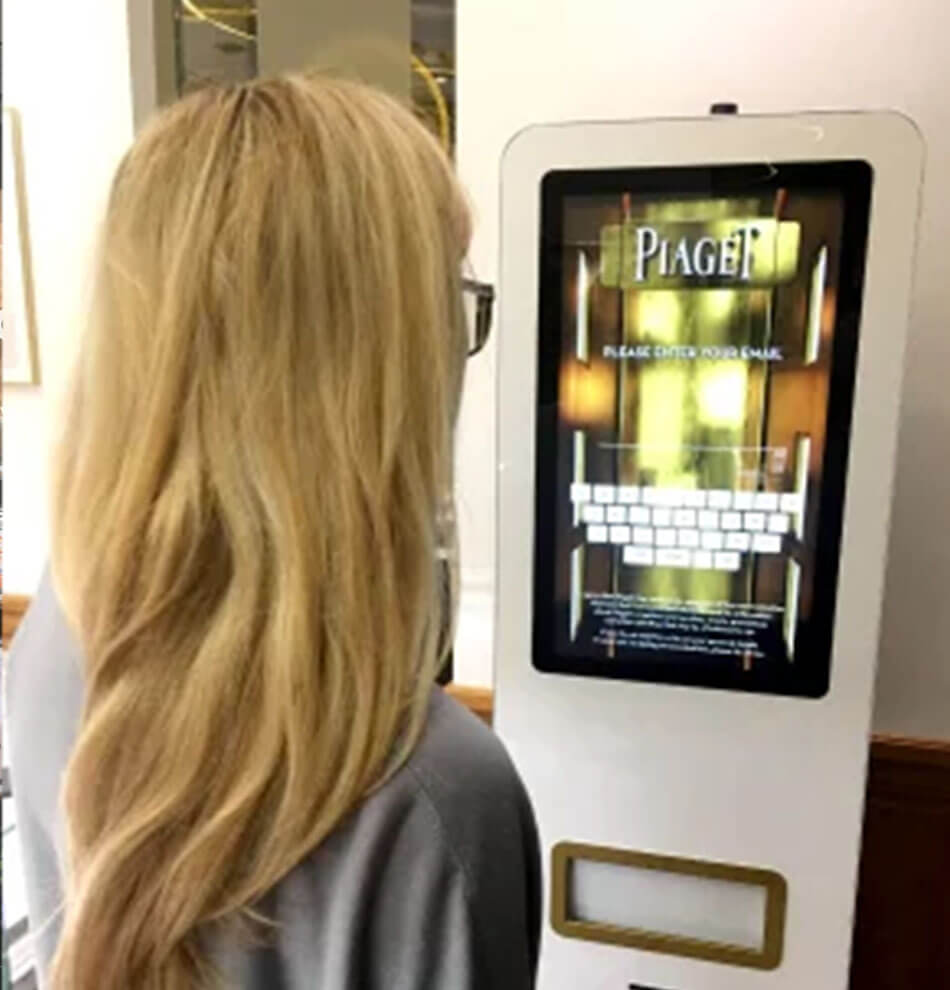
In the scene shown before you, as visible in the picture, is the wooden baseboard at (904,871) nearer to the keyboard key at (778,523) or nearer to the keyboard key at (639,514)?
the keyboard key at (639,514)

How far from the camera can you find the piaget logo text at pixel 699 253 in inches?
52.6

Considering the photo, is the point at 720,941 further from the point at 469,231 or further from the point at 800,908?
the point at 469,231

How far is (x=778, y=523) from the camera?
1393 millimetres

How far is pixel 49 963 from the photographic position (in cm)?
86

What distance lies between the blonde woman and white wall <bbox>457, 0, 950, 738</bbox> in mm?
1068

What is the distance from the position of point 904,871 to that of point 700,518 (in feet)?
2.95

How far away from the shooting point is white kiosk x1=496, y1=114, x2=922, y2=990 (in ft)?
4.33

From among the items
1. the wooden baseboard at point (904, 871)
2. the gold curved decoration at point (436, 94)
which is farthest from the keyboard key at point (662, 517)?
the gold curved decoration at point (436, 94)

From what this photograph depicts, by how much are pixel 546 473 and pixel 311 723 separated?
2.69ft

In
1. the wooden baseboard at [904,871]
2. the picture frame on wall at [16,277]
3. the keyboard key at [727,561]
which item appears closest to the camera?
the picture frame on wall at [16,277]

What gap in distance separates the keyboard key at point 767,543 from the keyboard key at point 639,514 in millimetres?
147

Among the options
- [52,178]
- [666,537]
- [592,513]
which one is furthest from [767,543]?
[52,178]

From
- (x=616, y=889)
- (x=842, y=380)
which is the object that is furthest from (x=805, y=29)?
(x=616, y=889)

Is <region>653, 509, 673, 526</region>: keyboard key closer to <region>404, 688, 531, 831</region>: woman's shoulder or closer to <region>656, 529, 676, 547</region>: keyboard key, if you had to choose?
<region>656, 529, 676, 547</region>: keyboard key
